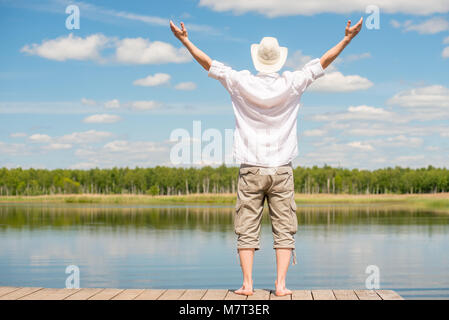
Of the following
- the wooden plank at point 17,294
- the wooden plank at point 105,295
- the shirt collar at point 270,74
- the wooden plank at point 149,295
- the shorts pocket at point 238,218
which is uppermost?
the shirt collar at point 270,74

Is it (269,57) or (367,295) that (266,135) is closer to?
(269,57)

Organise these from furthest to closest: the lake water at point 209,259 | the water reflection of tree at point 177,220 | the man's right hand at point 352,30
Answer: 1. the water reflection of tree at point 177,220
2. the lake water at point 209,259
3. the man's right hand at point 352,30

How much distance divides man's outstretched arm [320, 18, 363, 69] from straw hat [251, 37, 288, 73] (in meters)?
0.35

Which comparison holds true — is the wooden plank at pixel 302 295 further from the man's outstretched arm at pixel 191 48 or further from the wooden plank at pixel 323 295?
the man's outstretched arm at pixel 191 48

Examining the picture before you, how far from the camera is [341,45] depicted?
4895 millimetres

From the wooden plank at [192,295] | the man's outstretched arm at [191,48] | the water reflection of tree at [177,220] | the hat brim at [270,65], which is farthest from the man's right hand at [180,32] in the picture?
the water reflection of tree at [177,220]

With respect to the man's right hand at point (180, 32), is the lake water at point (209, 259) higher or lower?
lower

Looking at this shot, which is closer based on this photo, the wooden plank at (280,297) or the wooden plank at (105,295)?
the wooden plank at (280,297)

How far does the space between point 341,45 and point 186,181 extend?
93.1 metres

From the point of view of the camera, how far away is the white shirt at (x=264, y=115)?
4.78 meters

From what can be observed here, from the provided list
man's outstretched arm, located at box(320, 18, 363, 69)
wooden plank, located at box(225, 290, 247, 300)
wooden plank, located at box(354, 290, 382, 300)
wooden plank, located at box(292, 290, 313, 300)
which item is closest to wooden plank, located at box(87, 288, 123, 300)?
wooden plank, located at box(225, 290, 247, 300)

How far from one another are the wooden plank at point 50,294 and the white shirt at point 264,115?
6.44 feet

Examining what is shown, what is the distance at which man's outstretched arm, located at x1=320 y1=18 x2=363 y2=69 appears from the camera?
4883 mm

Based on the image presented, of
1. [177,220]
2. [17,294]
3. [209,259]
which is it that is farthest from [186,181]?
[17,294]
